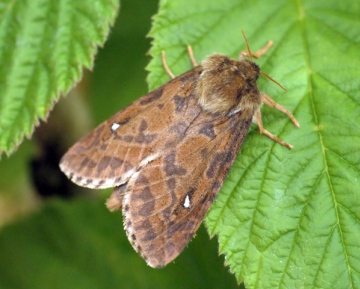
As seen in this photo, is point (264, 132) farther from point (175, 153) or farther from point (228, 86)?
point (175, 153)

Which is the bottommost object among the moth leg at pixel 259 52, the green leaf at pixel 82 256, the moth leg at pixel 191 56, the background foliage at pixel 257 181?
the green leaf at pixel 82 256

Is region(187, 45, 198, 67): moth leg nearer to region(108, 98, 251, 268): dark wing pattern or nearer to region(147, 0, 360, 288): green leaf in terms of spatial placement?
region(147, 0, 360, 288): green leaf

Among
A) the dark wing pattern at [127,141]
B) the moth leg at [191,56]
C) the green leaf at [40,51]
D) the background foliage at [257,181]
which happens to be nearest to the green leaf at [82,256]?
the background foliage at [257,181]

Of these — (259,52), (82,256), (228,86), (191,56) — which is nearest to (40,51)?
(191,56)

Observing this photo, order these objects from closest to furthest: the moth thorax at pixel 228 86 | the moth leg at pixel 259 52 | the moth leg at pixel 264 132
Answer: the moth leg at pixel 264 132
the moth thorax at pixel 228 86
the moth leg at pixel 259 52

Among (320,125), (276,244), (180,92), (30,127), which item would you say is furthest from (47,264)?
(320,125)

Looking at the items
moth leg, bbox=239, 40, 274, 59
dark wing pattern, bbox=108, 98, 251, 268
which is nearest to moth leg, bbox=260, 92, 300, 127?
dark wing pattern, bbox=108, 98, 251, 268

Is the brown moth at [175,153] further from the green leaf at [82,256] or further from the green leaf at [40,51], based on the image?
the green leaf at [82,256]

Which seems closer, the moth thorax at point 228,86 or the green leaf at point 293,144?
the green leaf at point 293,144
